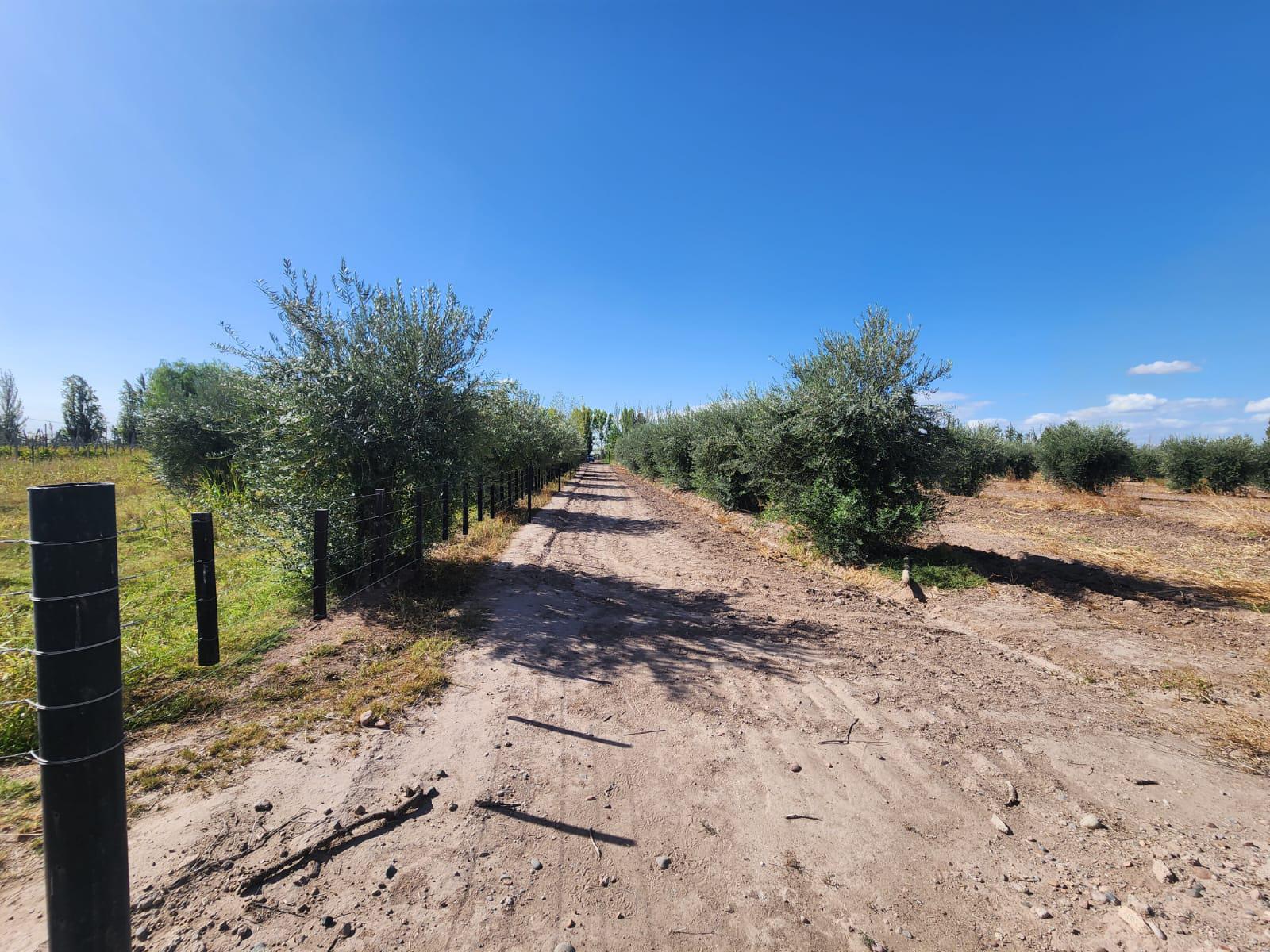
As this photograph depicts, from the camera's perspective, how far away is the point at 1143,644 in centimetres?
548

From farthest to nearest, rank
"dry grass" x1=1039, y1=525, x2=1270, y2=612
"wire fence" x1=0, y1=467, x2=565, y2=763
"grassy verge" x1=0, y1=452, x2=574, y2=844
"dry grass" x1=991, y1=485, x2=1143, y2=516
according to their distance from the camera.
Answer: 1. "dry grass" x1=991, y1=485, x2=1143, y2=516
2. "dry grass" x1=1039, y1=525, x2=1270, y2=612
3. "wire fence" x1=0, y1=467, x2=565, y2=763
4. "grassy verge" x1=0, y1=452, x2=574, y2=844

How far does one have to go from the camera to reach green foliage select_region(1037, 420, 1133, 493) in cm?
2325

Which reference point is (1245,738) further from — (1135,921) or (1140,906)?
(1135,921)

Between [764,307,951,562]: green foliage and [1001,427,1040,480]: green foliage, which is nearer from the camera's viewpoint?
[764,307,951,562]: green foliage

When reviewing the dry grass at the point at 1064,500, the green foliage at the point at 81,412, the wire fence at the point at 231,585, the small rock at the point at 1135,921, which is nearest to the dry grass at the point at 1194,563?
the dry grass at the point at 1064,500

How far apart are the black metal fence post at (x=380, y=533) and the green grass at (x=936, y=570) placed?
7.20 m

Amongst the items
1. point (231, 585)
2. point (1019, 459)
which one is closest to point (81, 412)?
point (231, 585)

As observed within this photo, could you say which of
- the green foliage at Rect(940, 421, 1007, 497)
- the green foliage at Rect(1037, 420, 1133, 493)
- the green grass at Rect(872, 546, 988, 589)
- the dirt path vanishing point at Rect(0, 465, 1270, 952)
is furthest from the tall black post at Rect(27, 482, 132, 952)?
the green foliage at Rect(1037, 420, 1133, 493)

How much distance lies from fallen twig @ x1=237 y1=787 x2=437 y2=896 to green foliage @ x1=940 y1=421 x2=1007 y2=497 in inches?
358

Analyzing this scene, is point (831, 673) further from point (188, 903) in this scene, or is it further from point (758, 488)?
point (758, 488)

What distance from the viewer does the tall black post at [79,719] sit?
1.33m

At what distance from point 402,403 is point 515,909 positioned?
18.3 feet

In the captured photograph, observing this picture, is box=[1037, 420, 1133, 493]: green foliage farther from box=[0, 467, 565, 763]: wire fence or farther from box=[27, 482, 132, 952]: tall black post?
box=[27, 482, 132, 952]: tall black post

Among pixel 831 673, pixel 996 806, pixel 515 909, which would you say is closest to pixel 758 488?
pixel 831 673
